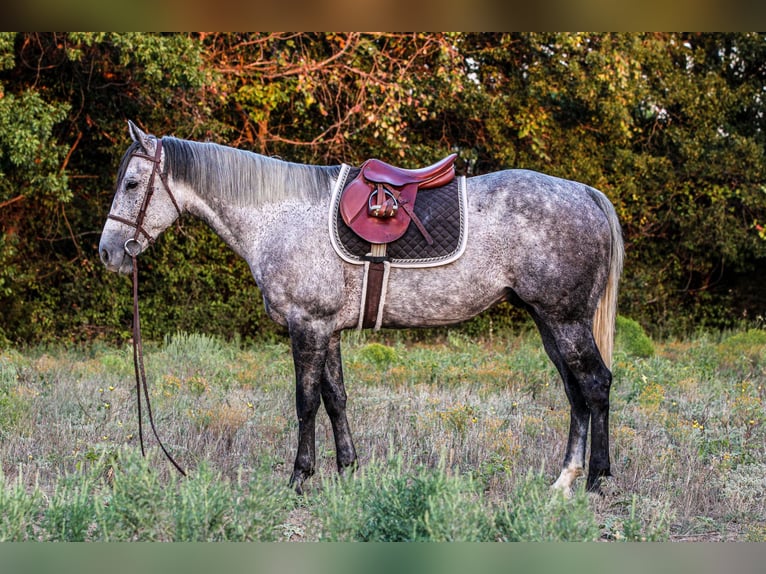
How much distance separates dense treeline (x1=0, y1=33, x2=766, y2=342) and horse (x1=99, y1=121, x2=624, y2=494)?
4368 millimetres

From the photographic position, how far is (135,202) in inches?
175

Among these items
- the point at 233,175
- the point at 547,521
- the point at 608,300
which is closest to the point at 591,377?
the point at 608,300

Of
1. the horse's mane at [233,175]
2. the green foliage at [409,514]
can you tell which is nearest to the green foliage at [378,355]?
the horse's mane at [233,175]

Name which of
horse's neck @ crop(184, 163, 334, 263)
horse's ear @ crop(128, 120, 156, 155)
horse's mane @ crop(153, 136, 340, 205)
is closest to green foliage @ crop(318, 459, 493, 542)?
horse's neck @ crop(184, 163, 334, 263)

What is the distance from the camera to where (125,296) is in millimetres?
11039

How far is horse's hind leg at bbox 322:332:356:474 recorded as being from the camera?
4.71 meters

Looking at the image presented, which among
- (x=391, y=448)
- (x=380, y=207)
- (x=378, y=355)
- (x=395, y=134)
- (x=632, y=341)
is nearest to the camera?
(x=391, y=448)

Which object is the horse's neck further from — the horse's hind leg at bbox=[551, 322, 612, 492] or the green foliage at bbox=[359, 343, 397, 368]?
the green foliage at bbox=[359, 343, 397, 368]

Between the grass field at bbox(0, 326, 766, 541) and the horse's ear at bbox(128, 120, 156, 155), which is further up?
the horse's ear at bbox(128, 120, 156, 155)

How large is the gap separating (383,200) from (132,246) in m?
1.50

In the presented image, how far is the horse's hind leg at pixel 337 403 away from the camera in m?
4.71

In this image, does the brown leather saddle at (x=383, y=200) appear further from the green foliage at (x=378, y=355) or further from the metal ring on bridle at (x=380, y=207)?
the green foliage at (x=378, y=355)

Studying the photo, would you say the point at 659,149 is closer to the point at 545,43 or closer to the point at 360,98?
the point at 545,43

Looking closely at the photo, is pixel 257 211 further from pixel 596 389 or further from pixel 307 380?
pixel 596 389
